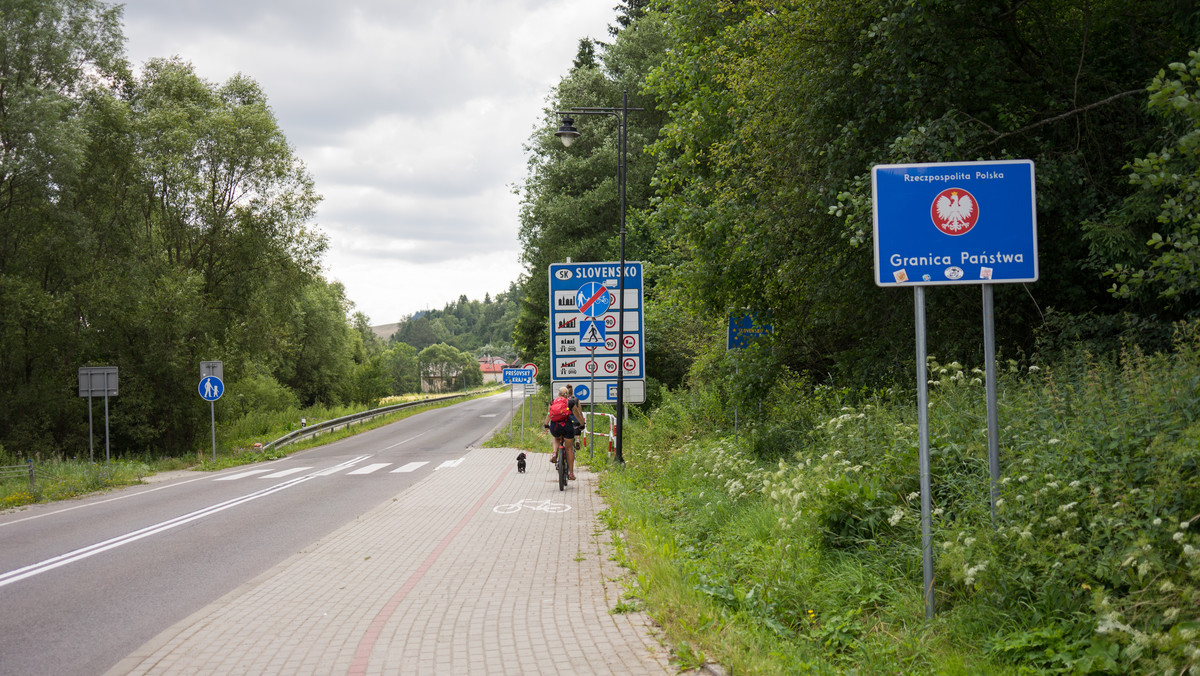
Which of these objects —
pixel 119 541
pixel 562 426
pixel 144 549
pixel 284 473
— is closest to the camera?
pixel 144 549

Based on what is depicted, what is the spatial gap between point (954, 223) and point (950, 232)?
0.20 ft

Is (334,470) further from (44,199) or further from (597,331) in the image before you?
(44,199)

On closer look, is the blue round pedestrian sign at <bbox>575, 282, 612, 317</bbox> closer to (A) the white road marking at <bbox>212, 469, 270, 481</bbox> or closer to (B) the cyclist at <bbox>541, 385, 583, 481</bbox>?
(B) the cyclist at <bbox>541, 385, 583, 481</bbox>

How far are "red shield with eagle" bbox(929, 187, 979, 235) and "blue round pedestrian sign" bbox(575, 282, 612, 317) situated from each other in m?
13.9

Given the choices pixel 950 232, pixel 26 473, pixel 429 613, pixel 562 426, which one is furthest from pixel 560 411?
pixel 26 473

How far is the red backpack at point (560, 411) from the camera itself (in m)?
14.6

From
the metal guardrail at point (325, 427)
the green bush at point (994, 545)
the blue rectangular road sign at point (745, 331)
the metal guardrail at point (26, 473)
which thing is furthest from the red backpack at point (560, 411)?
the metal guardrail at point (325, 427)

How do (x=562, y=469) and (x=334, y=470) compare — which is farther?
(x=334, y=470)

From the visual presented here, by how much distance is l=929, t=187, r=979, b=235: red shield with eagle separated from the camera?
479 centimetres

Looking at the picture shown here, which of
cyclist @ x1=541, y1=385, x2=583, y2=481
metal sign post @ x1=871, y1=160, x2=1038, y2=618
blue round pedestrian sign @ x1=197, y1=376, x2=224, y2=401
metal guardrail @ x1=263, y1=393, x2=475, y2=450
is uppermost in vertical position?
metal sign post @ x1=871, y1=160, x2=1038, y2=618

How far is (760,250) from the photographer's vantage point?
39.3 feet

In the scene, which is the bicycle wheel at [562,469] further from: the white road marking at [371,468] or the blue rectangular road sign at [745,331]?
the white road marking at [371,468]

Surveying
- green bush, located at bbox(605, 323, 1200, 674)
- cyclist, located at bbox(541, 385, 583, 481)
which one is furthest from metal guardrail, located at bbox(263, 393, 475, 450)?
green bush, located at bbox(605, 323, 1200, 674)

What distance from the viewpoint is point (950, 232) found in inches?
189
